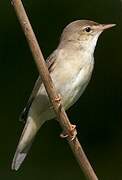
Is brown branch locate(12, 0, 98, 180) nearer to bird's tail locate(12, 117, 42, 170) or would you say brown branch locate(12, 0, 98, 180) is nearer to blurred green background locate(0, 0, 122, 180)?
bird's tail locate(12, 117, 42, 170)

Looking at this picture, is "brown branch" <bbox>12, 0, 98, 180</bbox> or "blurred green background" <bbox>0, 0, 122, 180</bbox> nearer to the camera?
"brown branch" <bbox>12, 0, 98, 180</bbox>

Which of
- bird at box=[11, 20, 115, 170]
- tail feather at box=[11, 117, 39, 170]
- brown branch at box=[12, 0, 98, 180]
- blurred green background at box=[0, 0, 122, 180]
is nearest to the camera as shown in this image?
brown branch at box=[12, 0, 98, 180]

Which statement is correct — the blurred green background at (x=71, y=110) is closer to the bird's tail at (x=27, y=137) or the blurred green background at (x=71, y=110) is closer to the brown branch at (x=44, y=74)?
the bird's tail at (x=27, y=137)

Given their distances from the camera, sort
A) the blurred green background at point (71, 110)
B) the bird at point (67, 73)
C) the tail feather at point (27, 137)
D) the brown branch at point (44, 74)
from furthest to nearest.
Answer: the blurred green background at point (71, 110) → the tail feather at point (27, 137) → the bird at point (67, 73) → the brown branch at point (44, 74)

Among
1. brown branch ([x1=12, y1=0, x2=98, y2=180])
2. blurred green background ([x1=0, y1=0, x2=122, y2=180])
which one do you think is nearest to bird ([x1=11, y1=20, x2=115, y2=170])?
brown branch ([x1=12, y1=0, x2=98, y2=180])

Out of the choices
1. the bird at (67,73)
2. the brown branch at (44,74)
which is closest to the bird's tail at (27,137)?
the bird at (67,73)

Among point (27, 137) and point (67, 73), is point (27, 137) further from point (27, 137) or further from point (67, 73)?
point (67, 73)

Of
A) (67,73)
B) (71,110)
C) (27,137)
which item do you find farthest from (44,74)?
(71,110)
